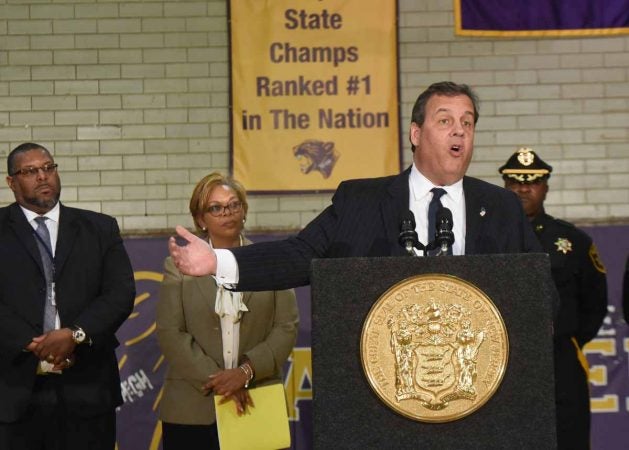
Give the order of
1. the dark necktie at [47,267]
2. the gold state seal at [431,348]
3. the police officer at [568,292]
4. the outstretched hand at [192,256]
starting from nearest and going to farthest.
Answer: the gold state seal at [431,348]
the outstretched hand at [192,256]
the dark necktie at [47,267]
the police officer at [568,292]

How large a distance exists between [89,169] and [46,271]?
8.00ft

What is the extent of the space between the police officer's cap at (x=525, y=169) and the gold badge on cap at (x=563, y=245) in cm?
33

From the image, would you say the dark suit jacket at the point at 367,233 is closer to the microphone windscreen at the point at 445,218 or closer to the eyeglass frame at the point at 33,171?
the microphone windscreen at the point at 445,218

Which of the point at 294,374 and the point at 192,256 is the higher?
the point at 192,256

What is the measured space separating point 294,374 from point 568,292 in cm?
166

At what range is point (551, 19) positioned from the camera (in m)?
7.04

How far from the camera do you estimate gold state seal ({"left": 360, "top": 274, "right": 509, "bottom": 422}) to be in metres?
2.56

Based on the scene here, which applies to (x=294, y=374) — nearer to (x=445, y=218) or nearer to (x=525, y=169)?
(x=525, y=169)

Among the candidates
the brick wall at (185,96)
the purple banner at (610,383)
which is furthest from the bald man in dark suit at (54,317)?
the purple banner at (610,383)

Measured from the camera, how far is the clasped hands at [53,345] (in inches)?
176

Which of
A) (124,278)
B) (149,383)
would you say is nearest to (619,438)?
(149,383)

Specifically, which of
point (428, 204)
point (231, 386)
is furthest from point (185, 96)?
point (428, 204)

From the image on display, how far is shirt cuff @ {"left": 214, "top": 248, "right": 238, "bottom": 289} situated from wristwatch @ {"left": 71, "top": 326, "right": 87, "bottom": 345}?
1.70 metres

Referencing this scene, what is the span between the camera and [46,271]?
470 centimetres
